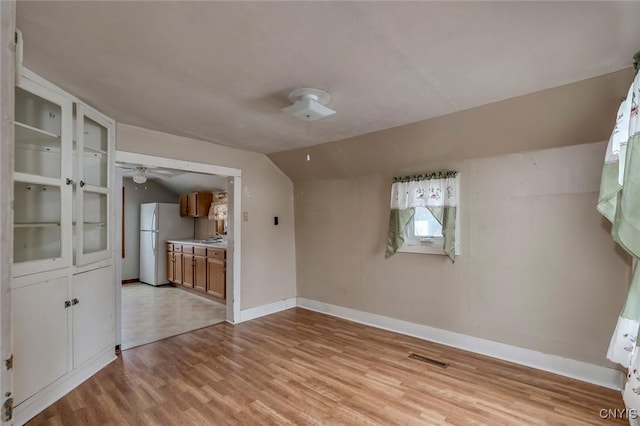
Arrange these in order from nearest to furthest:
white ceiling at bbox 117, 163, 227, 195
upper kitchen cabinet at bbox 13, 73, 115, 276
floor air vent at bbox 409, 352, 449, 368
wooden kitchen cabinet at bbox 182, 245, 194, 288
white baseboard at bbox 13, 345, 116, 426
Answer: white baseboard at bbox 13, 345, 116, 426
upper kitchen cabinet at bbox 13, 73, 115, 276
floor air vent at bbox 409, 352, 449, 368
wooden kitchen cabinet at bbox 182, 245, 194, 288
white ceiling at bbox 117, 163, 227, 195

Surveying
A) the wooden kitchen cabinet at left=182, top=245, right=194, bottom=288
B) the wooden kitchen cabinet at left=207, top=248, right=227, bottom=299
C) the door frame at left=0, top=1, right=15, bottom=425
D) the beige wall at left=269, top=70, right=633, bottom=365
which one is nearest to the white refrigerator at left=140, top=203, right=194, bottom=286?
the wooden kitchen cabinet at left=182, top=245, right=194, bottom=288

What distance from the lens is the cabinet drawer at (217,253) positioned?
4788 mm

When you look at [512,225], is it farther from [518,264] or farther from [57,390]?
[57,390]

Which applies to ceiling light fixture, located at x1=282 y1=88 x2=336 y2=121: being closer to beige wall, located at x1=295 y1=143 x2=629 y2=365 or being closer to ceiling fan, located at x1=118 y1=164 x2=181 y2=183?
beige wall, located at x1=295 y1=143 x2=629 y2=365

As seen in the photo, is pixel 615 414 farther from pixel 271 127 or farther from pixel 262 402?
pixel 271 127

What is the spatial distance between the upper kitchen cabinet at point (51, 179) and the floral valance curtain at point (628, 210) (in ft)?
11.9

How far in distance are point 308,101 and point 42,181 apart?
1.96 m

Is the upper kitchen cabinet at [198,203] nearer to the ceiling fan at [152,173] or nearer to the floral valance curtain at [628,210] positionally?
the ceiling fan at [152,173]

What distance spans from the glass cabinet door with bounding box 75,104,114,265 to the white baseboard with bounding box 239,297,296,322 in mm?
1834

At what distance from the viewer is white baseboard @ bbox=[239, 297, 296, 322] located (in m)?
4.09

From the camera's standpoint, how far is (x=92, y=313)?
265 cm

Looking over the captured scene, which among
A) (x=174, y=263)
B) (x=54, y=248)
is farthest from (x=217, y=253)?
(x=54, y=248)

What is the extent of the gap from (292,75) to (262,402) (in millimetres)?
2320

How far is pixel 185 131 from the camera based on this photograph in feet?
10.8
